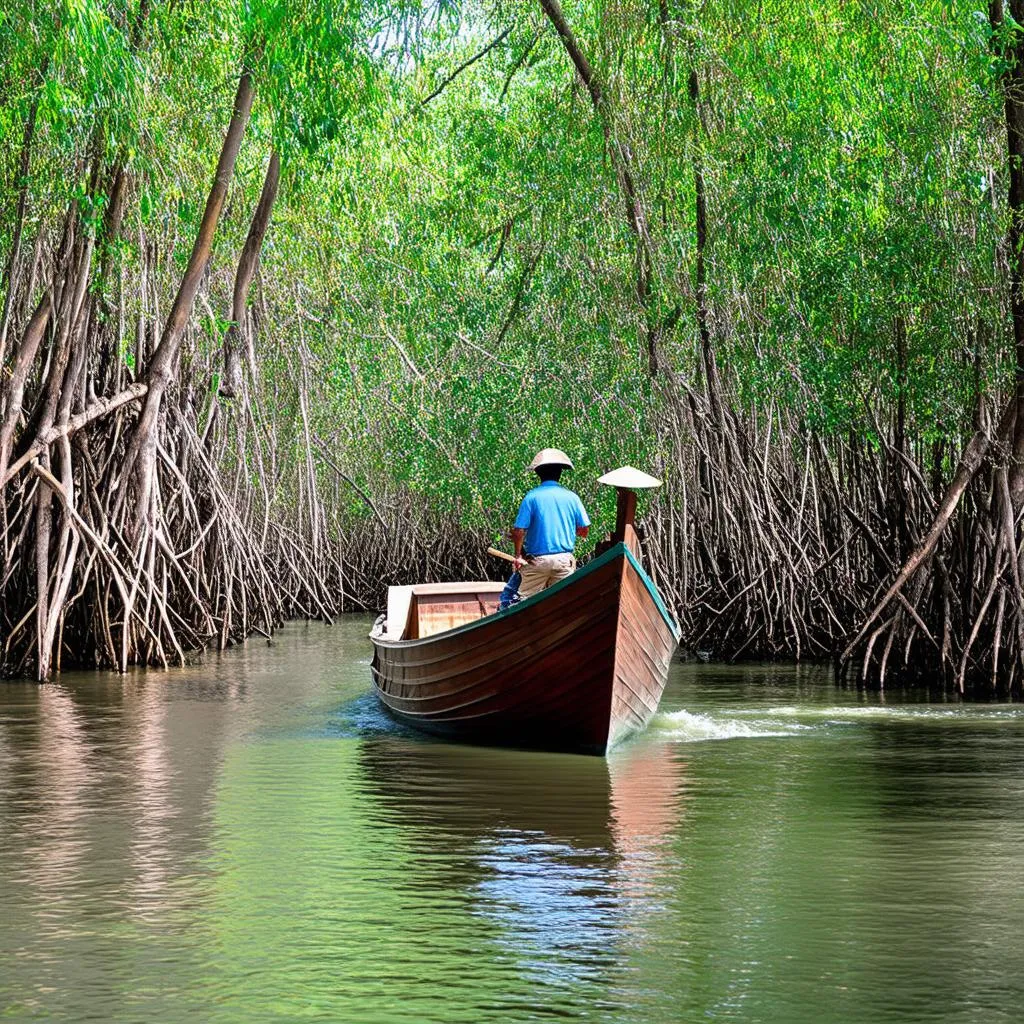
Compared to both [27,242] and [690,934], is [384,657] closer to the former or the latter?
[27,242]

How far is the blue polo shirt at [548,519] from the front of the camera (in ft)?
32.5

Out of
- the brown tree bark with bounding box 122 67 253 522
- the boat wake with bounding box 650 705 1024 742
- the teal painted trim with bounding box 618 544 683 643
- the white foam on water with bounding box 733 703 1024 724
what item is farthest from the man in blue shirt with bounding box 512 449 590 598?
the brown tree bark with bounding box 122 67 253 522

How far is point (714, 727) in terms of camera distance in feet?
35.7

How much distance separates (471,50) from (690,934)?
1917 centimetres

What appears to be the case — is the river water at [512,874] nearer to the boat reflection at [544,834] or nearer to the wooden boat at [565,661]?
the boat reflection at [544,834]

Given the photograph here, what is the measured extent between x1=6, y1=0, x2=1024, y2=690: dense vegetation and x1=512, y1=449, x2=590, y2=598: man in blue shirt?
3328mm

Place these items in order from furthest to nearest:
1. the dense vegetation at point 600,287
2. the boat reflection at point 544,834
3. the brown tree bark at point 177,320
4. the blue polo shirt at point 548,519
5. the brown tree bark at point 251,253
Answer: the brown tree bark at point 251,253, the brown tree bark at point 177,320, the dense vegetation at point 600,287, the blue polo shirt at point 548,519, the boat reflection at point 544,834

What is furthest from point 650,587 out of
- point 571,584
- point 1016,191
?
point 1016,191

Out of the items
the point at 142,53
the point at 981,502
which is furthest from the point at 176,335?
the point at 981,502

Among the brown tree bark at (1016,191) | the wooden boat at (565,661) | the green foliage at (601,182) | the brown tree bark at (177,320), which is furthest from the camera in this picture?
the brown tree bark at (177,320)

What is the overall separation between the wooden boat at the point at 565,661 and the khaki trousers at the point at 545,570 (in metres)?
0.54

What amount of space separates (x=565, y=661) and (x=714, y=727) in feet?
6.08

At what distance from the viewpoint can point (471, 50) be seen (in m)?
→ 23.0

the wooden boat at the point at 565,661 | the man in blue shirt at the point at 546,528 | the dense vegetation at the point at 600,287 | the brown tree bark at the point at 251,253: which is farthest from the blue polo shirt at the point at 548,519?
the brown tree bark at the point at 251,253
